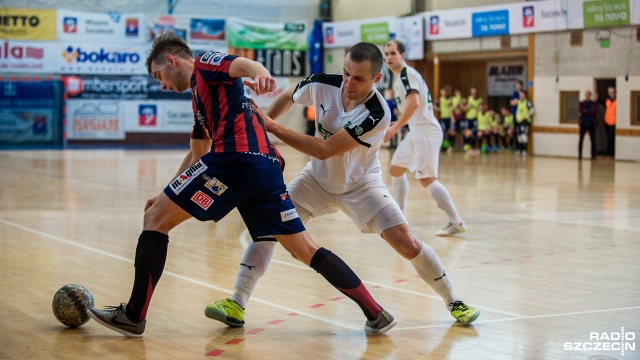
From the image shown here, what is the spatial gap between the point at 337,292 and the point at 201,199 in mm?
2259

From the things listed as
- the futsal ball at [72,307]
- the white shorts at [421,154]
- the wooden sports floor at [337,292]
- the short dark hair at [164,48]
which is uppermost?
the short dark hair at [164,48]

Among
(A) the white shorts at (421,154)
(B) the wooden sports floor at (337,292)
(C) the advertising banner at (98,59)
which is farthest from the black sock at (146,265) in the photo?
(C) the advertising banner at (98,59)

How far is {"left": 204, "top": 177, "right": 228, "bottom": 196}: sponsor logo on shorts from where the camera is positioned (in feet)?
18.7

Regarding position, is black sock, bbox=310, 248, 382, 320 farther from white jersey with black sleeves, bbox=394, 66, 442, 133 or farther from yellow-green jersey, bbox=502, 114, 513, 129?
yellow-green jersey, bbox=502, 114, 513, 129

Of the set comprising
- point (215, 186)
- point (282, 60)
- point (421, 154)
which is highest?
point (282, 60)

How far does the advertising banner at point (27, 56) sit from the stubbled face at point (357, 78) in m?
28.3

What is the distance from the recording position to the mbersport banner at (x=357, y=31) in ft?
111

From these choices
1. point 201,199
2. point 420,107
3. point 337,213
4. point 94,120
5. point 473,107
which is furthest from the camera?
point 94,120

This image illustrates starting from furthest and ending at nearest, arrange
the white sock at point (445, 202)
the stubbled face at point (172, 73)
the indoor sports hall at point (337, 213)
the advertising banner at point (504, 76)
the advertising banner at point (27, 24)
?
the advertising banner at point (504, 76) → the advertising banner at point (27, 24) → the white sock at point (445, 202) → the indoor sports hall at point (337, 213) → the stubbled face at point (172, 73)

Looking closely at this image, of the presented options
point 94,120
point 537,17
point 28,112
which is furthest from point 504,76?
point 28,112

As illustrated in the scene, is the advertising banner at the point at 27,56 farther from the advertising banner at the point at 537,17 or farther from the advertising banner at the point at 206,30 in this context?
the advertising banner at the point at 537,17

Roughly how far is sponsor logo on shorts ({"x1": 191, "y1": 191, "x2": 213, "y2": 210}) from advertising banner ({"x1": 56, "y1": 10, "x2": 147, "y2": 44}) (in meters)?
28.9

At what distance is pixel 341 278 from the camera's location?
19.8 ft

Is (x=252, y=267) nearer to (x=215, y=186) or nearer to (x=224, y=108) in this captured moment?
(x=215, y=186)
